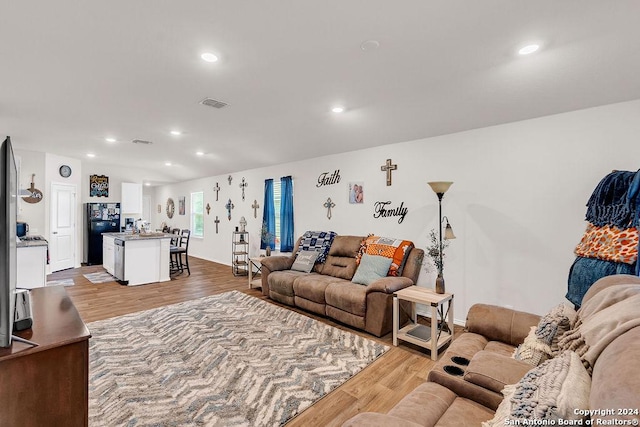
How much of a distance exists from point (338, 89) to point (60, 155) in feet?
23.0

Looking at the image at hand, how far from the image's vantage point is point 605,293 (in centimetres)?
139

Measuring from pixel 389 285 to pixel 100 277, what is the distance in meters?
6.02

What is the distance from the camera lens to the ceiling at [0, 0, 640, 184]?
181 cm

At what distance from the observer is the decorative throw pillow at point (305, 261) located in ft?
14.6

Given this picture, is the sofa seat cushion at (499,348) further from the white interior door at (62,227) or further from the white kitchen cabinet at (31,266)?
the white interior door at (62,227)

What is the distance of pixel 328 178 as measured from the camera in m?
5.02

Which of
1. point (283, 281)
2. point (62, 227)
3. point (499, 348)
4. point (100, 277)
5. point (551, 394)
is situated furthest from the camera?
point (62, 227)

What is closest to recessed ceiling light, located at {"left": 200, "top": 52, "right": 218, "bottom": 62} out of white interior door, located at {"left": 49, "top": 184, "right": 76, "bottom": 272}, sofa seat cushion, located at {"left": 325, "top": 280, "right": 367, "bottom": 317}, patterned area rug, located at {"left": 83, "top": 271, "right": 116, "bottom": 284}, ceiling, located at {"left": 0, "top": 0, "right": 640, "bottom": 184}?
ceiling, located at {"left": 0, "top": 0, "right": 640, "bottom": 184}

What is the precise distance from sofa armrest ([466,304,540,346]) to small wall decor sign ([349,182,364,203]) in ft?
8.21

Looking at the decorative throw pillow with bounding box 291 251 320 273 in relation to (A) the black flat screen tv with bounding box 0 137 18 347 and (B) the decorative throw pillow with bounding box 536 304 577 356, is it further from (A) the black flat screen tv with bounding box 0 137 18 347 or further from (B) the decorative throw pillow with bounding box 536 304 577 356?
(A) the black flat screen tv with bounding box 0 137 18 347

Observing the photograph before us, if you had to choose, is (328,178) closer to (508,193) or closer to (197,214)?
(508,193)

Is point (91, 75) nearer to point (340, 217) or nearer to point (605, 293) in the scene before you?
point (340, 217)

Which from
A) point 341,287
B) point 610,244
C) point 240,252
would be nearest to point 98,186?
point 240,252

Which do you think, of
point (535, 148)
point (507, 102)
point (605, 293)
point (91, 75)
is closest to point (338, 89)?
point (507, 102)
